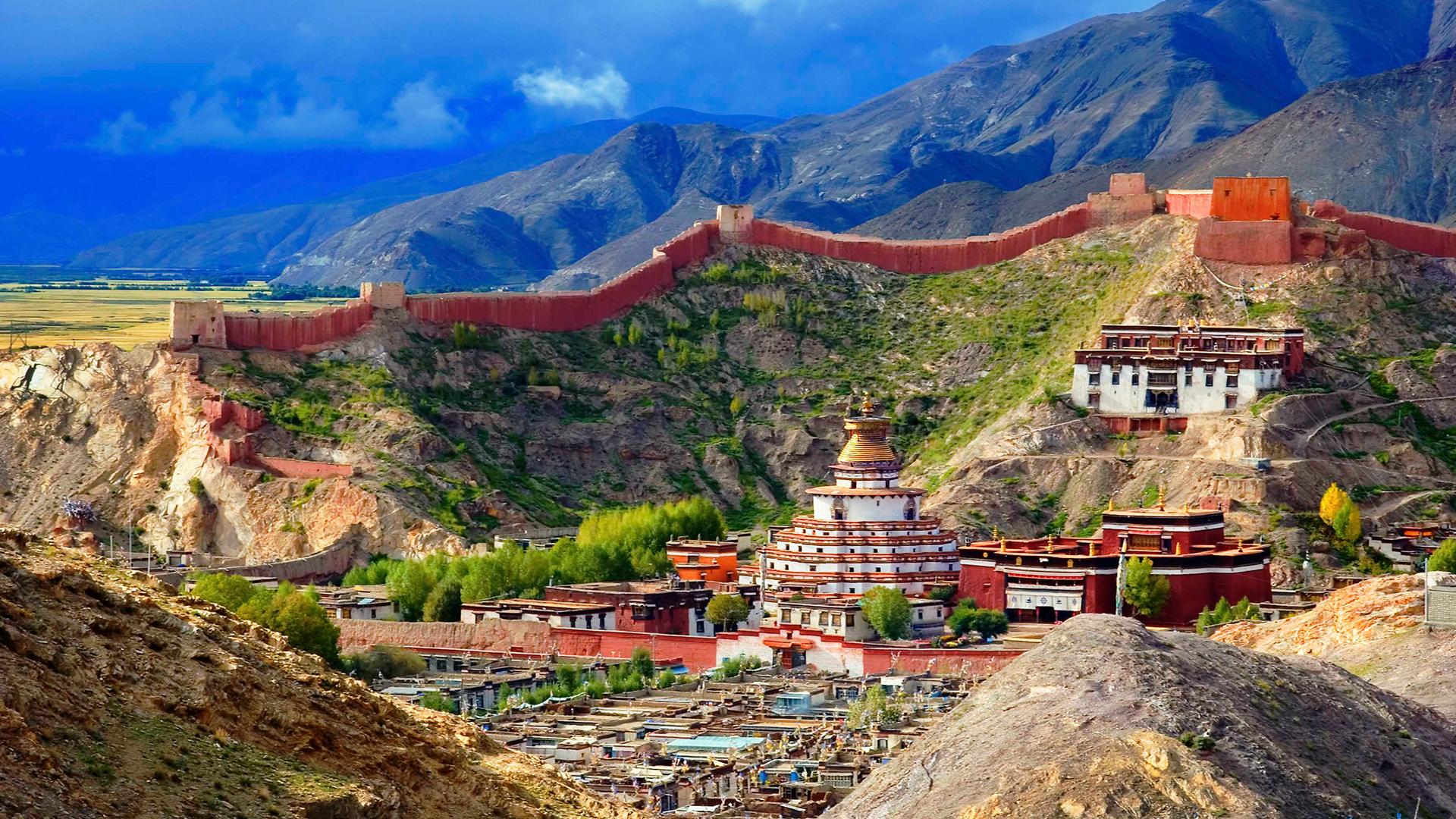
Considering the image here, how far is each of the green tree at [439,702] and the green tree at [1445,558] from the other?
2726cm

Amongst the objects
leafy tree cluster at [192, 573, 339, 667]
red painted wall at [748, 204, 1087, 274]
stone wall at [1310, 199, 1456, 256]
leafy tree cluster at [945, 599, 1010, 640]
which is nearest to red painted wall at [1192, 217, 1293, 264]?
stone wall at [1310, 199, 1456, 256]

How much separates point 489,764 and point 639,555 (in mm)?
68915

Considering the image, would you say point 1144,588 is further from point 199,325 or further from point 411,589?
point 199,325

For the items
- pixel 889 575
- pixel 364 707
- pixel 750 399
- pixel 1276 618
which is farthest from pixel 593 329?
pixel 364 707

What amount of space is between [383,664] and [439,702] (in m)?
11.1

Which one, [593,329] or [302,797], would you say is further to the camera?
[593,329]

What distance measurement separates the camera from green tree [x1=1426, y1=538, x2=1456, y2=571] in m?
86.6

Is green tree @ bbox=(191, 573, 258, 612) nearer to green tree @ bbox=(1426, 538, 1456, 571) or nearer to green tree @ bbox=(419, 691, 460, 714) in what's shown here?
green tree @ bbox=(419, 691, 460, 714)

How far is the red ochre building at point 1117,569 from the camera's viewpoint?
8919 centimetres

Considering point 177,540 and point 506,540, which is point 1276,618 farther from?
point 177,540

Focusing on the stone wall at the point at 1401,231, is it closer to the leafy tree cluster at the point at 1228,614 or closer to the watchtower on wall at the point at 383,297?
the watchtower on wall at the point at 383,297

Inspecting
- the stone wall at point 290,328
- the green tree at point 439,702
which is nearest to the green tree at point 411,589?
the green tree at point 439,702

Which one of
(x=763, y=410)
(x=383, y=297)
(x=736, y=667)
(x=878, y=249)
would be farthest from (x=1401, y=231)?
(x=736, y=667)

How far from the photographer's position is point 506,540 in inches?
4060
